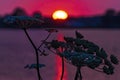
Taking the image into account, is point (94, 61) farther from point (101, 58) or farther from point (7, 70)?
point (7, 70)

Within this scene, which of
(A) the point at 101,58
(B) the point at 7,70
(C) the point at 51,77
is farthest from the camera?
(B) the point at 7,70

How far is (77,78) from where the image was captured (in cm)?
657

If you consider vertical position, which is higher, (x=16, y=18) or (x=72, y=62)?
(x=16, y=18)

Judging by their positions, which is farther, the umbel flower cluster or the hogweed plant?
the umbel flower cluster

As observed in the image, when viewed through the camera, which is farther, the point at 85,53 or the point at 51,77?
the point at 51,77

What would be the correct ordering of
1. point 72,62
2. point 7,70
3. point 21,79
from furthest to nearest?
point 7,70 → point 21,79 → point 72,62

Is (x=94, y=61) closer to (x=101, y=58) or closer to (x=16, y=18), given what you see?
(x=101, y=58)

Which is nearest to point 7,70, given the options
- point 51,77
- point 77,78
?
point 51,77

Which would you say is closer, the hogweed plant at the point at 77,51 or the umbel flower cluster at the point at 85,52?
the hogweed plant at the point at 77,51

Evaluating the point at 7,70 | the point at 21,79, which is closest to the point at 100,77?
the point at 21,79

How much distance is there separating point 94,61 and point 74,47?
22.8 inches

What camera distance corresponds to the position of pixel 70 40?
6.46m

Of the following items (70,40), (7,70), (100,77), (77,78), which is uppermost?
(70,40)

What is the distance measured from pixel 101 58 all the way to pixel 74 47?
0.32 m
